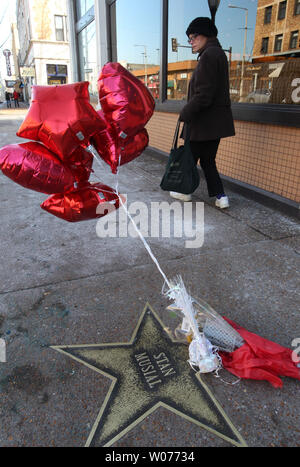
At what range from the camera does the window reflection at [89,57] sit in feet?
34.2

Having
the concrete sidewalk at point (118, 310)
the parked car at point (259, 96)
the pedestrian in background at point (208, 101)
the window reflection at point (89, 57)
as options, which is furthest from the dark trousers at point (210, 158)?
the window reflection at point (89, 57)

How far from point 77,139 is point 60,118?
0.15m

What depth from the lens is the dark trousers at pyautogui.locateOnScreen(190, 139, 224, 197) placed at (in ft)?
13.0

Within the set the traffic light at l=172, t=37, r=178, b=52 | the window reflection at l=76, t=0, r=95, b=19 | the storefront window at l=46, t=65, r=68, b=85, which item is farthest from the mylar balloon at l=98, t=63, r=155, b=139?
the storefront window at l=46, t=65, r=68, b=85

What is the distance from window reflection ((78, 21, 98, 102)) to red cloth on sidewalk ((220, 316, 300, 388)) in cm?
1023

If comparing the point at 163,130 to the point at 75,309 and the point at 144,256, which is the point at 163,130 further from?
→ the point at 75,309

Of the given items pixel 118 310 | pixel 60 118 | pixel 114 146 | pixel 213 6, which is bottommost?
pixel 118 310

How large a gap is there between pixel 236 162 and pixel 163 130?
2641mm

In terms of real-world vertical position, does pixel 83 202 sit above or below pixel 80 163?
below

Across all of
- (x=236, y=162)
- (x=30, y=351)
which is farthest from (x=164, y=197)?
(x=30, y=351)

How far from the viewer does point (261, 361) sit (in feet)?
5.86

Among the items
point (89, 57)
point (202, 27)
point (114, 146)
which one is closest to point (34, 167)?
point (114, 146)

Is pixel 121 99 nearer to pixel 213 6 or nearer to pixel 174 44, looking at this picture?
pixel 213 6

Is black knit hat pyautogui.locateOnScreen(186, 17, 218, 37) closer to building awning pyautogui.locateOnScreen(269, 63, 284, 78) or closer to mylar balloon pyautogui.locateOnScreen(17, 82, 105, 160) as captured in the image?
building awning pyautogui.locateOnScreen(269, 63, 284, 78)
